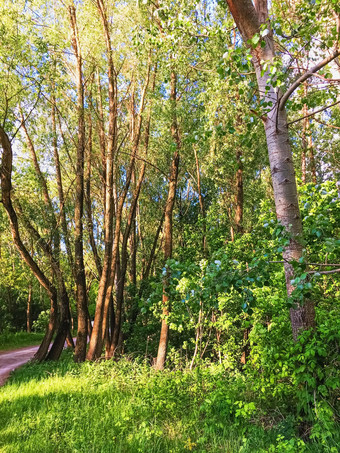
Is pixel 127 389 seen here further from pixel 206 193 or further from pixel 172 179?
pixel 206 193

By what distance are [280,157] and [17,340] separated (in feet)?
70.0

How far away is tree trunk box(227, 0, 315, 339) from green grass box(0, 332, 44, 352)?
18337mm

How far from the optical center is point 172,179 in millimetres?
9688

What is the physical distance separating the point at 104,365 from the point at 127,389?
2.13 meters

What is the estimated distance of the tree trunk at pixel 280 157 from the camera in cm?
335

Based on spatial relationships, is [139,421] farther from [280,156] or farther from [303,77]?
[303,77]

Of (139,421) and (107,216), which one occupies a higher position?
(107,216)

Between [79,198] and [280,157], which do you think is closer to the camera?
[280,157]

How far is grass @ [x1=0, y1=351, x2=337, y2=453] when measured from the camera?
362cm

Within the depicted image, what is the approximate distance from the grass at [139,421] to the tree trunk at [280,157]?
133 cm

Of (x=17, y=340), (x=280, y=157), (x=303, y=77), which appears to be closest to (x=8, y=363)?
(x=17, y=340)

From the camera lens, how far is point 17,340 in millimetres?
19609

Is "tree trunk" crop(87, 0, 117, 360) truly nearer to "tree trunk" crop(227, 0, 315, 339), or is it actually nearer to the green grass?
"tree trunk" crop(227, 0, 315, 339)

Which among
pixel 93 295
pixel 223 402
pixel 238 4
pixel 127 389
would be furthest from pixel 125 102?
pixel 93 295
